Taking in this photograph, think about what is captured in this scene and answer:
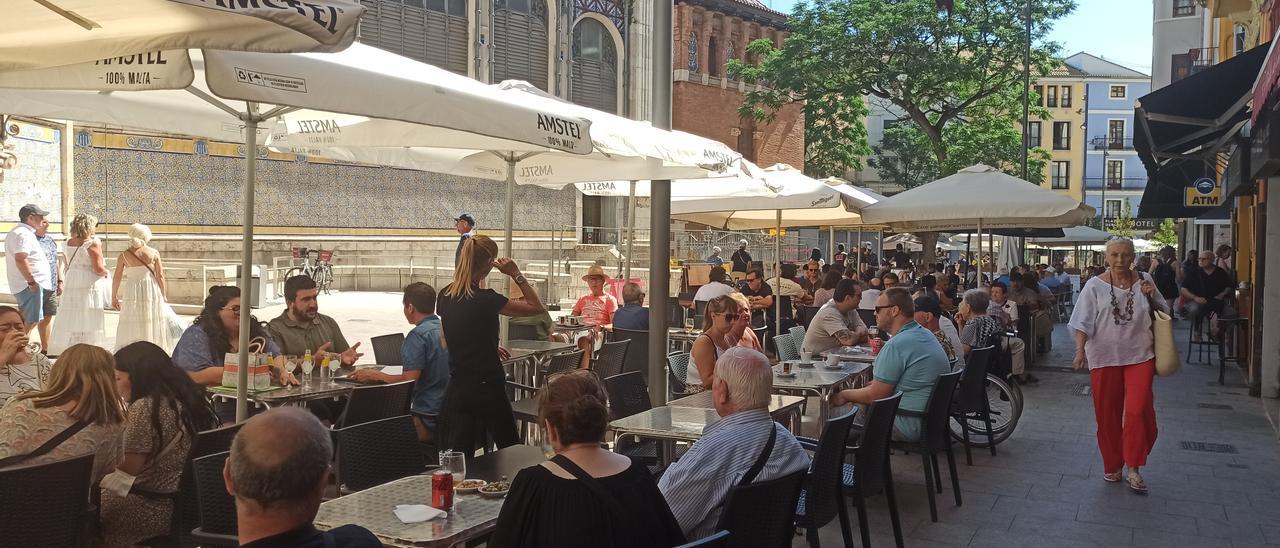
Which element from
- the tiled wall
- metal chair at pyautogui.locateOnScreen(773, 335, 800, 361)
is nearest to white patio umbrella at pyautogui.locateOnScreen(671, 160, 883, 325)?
metal chair at pyautogui.locateOnScreen(773, 335, 800, 361)

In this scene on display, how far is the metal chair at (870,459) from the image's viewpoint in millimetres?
5168

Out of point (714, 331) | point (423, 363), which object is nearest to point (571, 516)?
point (423, 363)

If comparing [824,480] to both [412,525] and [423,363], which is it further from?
[423,363]

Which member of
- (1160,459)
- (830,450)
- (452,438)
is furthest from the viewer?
Result: (1160,459)

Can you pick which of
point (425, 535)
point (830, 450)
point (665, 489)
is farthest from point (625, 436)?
point (425, 535)

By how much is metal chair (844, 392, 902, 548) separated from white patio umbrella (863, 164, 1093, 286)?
729cm

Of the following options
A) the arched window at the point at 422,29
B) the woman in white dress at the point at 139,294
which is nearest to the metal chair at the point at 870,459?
the woman in white dress at the point at 139,294

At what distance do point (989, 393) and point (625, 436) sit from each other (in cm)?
458

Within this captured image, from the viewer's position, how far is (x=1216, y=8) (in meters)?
15.1

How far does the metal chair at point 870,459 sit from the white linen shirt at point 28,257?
8916 millimetres

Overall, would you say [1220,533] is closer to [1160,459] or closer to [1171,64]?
[1160,459]

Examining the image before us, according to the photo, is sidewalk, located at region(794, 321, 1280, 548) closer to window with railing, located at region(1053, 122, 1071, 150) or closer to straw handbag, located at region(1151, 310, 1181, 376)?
straw handbag, located at region(1151, 310, 1181, 376)

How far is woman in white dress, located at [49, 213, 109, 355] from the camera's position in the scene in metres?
10.9

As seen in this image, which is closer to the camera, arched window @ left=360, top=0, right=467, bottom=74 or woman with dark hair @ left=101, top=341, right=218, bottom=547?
woman with dark hair @ left=101, top=341, right=218, bottom=547
